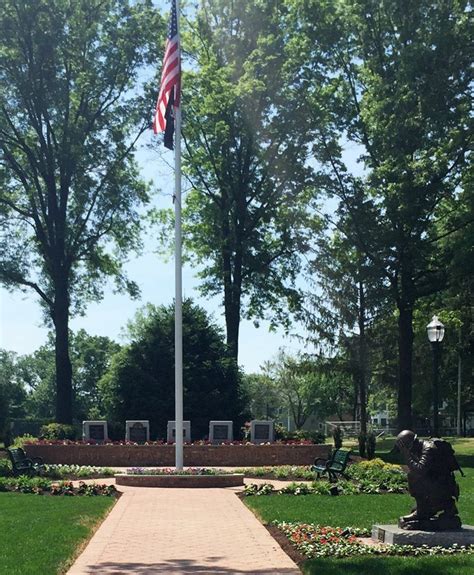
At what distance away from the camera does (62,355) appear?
38469mm

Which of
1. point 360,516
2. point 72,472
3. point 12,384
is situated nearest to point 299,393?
point 12,384

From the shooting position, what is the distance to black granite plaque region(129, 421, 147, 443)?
30250mm

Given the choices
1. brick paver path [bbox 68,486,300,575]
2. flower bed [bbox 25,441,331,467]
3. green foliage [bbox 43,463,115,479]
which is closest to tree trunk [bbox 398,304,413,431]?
flower bed [bbox 25,441,331,467]

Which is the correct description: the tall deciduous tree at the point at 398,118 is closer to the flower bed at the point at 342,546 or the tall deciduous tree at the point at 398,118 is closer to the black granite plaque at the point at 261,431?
the black granite plaque at the point at 261,431

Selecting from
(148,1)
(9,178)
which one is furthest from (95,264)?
(148,1)

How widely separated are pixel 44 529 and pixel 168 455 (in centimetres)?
1576

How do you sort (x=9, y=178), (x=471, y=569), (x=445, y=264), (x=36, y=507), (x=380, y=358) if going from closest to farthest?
1. (x=471, y=569)
2. (x=36, y=507)
3. (x=445, y=264)
4. (x=9, y=178)
5. (x=380, y=358)

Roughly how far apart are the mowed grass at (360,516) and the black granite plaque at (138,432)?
13303 millimetres

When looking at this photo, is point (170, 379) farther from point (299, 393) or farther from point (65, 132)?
point (299, 393)

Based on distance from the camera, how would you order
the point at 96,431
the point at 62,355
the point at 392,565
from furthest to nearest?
1. the point at 62,355
2. the point at 96,431
3. the point at 392,565

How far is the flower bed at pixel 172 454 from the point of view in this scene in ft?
88.6

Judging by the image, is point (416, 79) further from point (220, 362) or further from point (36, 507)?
point (36, 507)

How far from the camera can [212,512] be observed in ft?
47.5

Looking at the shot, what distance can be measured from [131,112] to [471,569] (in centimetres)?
3517
